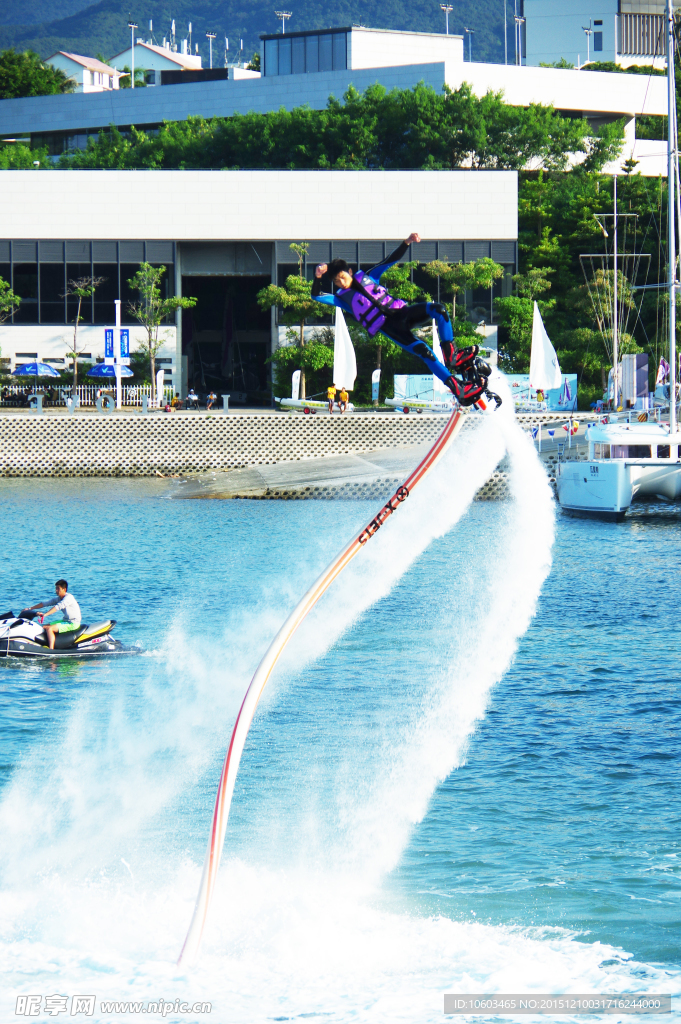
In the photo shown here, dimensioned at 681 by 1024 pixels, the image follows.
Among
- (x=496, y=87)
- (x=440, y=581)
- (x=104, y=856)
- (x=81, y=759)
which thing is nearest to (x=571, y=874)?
(x=104, y=856)

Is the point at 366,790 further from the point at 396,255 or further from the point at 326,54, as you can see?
the point at 326,54

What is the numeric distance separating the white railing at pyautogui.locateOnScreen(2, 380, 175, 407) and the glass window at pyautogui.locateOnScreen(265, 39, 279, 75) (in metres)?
40.2

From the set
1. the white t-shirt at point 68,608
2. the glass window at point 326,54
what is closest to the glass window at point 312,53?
the glass window at point 326,54

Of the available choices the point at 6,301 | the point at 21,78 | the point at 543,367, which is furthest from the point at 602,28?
the point at 543,367

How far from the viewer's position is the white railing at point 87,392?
2783 inches

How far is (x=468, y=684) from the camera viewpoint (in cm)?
2689

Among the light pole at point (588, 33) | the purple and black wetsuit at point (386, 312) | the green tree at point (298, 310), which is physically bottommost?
the purple and black wetsuit at point (386, 312)

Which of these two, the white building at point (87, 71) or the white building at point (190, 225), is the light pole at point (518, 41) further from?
the white building at point (87, 71)

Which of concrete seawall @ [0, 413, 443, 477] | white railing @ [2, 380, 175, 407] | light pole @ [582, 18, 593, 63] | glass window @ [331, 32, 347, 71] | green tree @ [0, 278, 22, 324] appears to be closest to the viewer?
concrete seawall @ [0, 413, 443, 477]

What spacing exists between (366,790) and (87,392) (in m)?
55.9

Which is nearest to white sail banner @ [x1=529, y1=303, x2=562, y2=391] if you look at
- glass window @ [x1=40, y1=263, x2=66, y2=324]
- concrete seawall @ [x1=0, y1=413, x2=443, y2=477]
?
concrete seawall @ [x1=0, y1=413, x2=443, y2=477]

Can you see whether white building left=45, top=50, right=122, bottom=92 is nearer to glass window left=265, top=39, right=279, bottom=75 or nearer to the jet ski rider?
glass window left=265, top=39, right=279, bottom=75

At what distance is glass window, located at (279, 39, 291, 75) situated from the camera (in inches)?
3856

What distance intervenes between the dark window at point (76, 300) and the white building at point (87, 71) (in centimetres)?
9692
